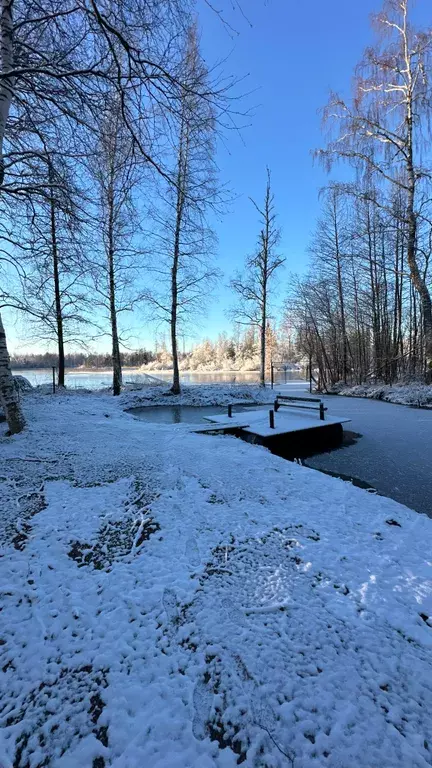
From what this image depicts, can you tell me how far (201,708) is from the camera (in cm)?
121

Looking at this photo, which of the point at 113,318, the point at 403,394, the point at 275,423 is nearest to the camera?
the point at 275,423

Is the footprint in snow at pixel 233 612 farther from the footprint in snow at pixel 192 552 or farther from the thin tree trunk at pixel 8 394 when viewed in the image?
the thin tree trunk at pixel 8 394

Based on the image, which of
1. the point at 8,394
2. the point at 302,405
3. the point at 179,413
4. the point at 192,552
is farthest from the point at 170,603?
the point at 179,413

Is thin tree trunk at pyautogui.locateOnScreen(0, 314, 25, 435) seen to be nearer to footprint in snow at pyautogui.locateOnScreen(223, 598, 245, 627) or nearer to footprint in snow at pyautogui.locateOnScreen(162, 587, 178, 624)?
footprint in snow at pyautogui.locateOnScreen(162, 587, 178, 624)

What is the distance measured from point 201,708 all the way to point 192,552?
3.47 ft

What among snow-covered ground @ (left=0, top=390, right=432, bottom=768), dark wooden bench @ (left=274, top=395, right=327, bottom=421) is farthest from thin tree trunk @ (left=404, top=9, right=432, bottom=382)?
snow-covered ground @ (left=0, top=390, right=432, bottom=768)

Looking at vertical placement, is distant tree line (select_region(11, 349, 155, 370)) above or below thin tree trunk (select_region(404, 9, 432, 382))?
below

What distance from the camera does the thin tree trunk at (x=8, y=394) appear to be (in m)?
4.79

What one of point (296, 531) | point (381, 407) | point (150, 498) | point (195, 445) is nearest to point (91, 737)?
point (296, 531)

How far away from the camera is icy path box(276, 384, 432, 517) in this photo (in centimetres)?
396

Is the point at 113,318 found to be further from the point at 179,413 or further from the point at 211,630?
the point at 211,630

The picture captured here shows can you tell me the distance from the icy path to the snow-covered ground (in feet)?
2.96

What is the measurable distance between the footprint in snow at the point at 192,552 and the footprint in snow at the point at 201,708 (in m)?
0.85

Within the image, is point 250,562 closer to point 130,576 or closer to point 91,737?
point 130,576
